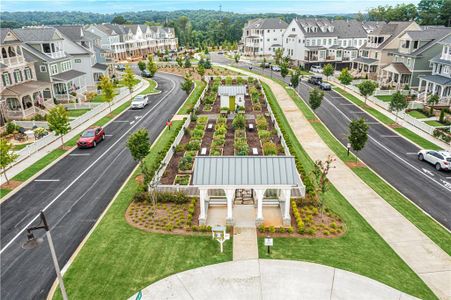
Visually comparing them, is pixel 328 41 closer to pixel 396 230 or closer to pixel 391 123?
pixel 391 123

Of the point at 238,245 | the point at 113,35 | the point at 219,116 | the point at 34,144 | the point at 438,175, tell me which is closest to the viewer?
the point at 238,245

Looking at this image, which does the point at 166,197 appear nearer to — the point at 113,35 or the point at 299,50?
the point at 299,50

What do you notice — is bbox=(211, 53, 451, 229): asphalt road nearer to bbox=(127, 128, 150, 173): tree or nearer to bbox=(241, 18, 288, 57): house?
bbox=(127, 128, 150, 173): tree

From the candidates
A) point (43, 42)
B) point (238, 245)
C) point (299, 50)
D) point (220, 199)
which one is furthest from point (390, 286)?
point (299, 50)

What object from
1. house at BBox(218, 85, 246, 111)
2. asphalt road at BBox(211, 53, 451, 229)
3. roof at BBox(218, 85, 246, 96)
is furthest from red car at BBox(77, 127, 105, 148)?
asphalt road at BBox(211, 53, 451, 229)

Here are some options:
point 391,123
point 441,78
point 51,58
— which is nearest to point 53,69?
point 51,58

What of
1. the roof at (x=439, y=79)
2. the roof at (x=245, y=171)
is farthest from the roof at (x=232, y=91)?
the roof at (x=245, y=171)
